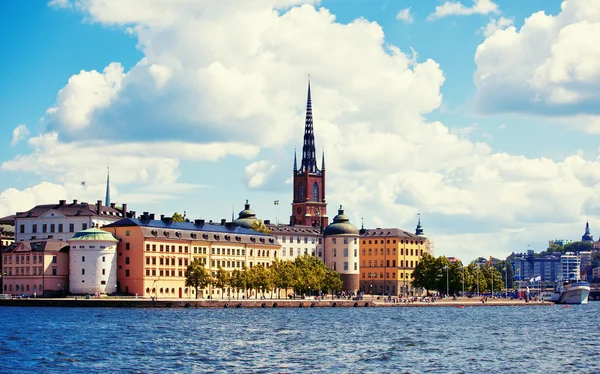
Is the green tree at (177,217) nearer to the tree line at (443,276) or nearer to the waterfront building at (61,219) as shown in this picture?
the waterfront building at (61,219)

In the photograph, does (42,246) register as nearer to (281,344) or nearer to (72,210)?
(72,210)

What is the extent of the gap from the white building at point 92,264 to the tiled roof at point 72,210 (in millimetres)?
20899

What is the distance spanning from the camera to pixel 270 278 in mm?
154625

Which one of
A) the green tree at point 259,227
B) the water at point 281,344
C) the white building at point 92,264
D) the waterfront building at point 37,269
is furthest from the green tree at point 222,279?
the green tree at point 259,227

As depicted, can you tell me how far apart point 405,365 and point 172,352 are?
15.9m

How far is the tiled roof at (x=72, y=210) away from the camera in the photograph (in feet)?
548

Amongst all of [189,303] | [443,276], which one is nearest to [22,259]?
[189,303]

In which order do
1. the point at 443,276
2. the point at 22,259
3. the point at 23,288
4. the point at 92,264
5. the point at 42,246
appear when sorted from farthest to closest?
the point at 443,276 → the point at 22,259 → the point at 42,246 → the point at 23,288 → the point at 92,264

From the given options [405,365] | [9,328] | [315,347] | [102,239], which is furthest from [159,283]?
[405,365]

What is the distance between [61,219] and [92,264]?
89.7ft

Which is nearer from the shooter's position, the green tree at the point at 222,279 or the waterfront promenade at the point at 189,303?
the waterfront promenade at the point at 189,303

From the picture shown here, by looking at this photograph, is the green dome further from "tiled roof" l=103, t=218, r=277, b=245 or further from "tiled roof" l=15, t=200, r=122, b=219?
"tiled roof" l=15, t=200, r=122, b=219

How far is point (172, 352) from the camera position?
69.6 metres

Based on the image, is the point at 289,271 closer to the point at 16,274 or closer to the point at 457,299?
the point at 457,299
